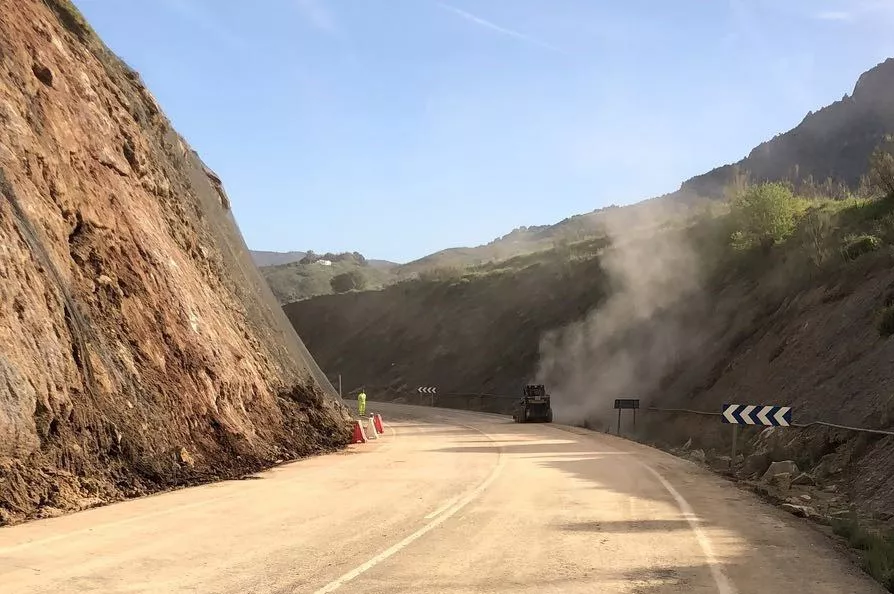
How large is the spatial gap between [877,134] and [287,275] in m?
105

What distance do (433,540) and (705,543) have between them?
3114mm

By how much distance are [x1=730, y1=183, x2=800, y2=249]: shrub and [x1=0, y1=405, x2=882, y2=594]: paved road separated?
85.7 feet

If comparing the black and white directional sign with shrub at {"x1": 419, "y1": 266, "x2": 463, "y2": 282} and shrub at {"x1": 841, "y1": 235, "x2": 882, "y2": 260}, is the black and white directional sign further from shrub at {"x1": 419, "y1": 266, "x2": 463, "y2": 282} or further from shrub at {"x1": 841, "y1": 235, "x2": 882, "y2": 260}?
shrub at {"x1": 419, "y1": 266, "x2": 463, "y2": 282}

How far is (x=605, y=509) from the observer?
11.2 metres

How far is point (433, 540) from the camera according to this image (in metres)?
8.61

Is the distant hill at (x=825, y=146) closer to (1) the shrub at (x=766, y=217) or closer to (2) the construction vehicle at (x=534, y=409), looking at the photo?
(1) the shrub at (x=766, y=217)

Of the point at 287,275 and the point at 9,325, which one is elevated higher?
the point at 287,275

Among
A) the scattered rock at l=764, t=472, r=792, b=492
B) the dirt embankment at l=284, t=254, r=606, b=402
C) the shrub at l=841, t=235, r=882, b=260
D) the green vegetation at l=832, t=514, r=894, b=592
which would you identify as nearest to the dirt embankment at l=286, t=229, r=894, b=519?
the dirt embankment at l=284, t=254, r=606, b=402

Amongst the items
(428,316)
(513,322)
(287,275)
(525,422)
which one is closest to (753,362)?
(525,422)

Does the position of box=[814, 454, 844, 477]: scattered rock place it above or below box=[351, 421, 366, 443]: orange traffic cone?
above

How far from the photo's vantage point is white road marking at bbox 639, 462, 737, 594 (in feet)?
22.2

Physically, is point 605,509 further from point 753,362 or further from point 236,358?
point 753,362

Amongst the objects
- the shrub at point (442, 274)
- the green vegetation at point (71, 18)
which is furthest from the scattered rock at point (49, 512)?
the shrub at point (442, 274)

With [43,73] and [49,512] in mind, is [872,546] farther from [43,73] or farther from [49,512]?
[43,73]
